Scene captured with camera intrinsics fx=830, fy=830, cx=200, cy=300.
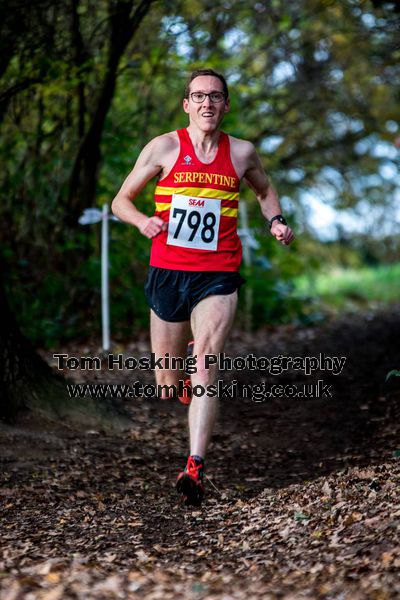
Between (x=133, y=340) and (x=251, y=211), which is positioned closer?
(x=133, y=340)

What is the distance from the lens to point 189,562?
3293 millimetres

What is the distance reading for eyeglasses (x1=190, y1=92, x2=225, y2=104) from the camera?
14.2 feet

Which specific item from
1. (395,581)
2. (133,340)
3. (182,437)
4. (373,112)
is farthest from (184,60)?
(395,581)

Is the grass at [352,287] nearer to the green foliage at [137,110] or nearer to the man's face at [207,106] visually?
the green foliage at [137,110]

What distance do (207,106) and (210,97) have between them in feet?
0.17

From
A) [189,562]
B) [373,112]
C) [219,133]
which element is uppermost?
[373,112]

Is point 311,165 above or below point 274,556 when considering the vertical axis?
above

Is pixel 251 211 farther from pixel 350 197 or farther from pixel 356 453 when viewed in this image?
pixel 356 453

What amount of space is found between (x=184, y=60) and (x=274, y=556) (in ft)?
21.9

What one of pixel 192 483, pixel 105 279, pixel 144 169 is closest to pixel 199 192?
pixel 144 169

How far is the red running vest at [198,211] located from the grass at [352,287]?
10.0 metres

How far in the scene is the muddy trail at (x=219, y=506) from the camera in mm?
3000

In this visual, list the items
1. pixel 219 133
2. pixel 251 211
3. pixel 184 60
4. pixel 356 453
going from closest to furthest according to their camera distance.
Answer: pixel 219 133 → pixel 356 453 → pixel 184 60 → pixel 251 211

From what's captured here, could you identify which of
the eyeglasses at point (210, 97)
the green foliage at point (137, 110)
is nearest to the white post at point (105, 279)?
the green foliage at point (137, 110)
